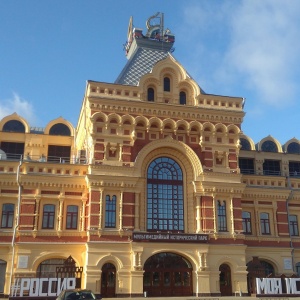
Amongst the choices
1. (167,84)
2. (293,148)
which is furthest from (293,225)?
(167,84)

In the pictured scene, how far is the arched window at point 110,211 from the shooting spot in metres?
32.0

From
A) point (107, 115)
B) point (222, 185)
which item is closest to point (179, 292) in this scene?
point (222, 185)

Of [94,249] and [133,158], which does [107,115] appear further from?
[94,249]

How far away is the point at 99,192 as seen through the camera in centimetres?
3216

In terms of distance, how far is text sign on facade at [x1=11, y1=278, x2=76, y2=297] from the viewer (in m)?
28.3

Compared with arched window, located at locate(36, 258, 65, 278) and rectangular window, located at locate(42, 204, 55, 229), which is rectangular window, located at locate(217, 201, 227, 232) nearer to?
arched window, located at locate(36, 258, 65, 278)

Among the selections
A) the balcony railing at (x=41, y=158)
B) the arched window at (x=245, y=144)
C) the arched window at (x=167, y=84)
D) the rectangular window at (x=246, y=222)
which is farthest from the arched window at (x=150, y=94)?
the rectangular window at (x=246, y=222)

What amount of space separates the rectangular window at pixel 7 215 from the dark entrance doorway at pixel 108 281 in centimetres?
805

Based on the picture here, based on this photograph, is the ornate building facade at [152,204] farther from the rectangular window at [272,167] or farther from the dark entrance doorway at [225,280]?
the rectangular window at [272,167]

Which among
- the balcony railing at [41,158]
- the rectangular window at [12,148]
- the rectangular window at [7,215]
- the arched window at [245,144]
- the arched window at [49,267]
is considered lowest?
the arched window at [49,267]

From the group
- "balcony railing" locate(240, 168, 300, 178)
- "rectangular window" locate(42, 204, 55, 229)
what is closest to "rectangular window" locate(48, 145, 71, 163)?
"rectangular window" locate(42, 204, 55, 229)

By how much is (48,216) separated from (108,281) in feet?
22.8

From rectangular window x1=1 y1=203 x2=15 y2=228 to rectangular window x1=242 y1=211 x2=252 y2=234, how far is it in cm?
1931

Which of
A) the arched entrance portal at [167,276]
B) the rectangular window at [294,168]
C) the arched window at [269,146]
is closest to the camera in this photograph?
the arched entrance portal at [167,276]
